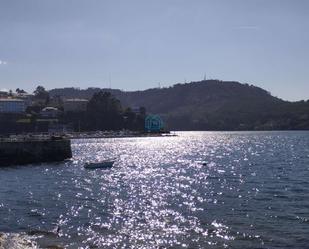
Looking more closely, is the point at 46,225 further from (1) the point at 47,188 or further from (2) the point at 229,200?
(1) the point at 47,188

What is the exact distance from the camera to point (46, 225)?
3512 centimetres

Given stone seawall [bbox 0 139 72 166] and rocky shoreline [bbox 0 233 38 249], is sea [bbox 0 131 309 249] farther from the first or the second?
stone seawall [bbox 0 139 72 166]

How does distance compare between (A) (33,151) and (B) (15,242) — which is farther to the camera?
(A) (33,151)

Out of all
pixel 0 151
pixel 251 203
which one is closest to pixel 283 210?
pixel 251 203

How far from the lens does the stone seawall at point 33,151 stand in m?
83.4

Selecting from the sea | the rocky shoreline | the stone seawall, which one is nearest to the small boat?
the stone seawall

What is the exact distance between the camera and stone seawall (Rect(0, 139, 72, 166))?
8344 cm

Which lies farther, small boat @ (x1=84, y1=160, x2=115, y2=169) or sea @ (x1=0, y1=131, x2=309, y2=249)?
small boat @ (x1=84, y1=160, x2=115, y2=169)

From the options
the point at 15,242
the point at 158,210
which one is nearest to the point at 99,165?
the point at 158,210

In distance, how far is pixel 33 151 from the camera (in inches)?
3501

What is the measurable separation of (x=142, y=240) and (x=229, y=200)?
1635 centimetres

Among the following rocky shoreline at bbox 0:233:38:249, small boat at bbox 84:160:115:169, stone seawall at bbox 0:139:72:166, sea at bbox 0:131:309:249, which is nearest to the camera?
rocky shoreline at bbox 0:233:38:249

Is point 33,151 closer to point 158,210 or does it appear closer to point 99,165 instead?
point 99,165

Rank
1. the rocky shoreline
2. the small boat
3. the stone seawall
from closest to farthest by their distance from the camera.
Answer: the rocky shoreline → the small boat → the stone seawall
